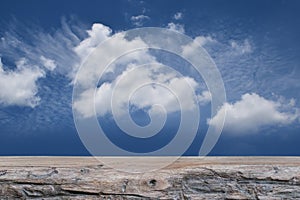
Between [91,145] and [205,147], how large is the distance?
0.49 metres

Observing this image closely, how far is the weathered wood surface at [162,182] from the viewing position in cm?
145

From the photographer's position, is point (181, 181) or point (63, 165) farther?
point (63, 165)

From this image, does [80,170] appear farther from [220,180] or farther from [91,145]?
[220,180]

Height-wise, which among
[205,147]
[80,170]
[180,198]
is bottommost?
[180,198]

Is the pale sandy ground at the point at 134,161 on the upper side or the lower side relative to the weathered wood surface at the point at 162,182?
upper

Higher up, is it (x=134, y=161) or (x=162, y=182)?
(x=134, y=161)

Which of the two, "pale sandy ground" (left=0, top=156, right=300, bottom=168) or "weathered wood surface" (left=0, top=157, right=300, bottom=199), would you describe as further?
"pale sandy ground" (left=0, top=156, right=300, bottom=168)

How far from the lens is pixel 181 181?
1464 millimetres

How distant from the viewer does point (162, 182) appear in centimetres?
147

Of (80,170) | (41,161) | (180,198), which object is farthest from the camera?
(41,161)

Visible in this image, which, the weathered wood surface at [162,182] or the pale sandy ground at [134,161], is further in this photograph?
the pale sandy ground at [134,161]

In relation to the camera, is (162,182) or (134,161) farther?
(134,161)

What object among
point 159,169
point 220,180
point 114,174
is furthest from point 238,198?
point 114,174

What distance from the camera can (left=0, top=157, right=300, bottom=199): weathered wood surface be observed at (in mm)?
1452
